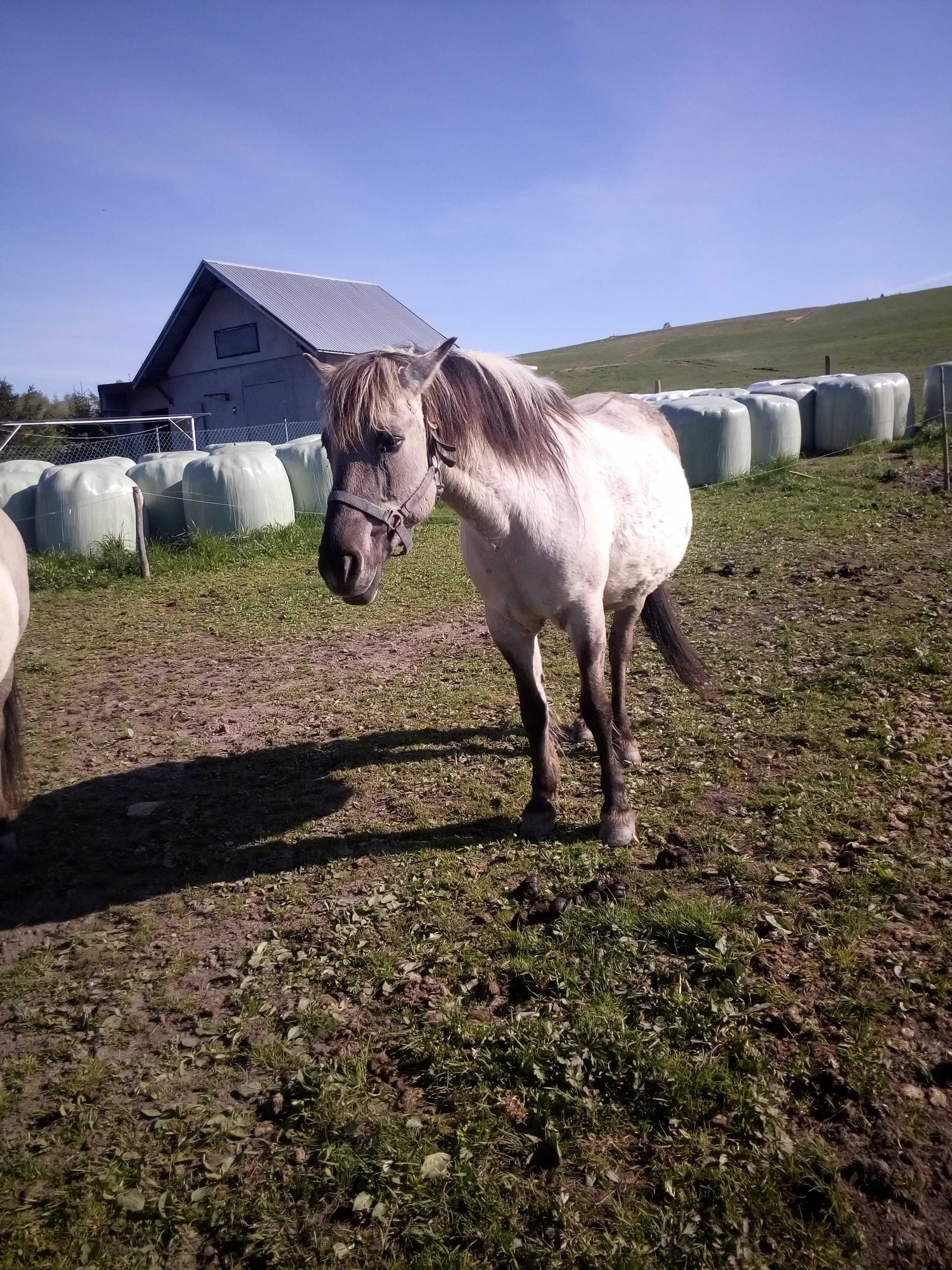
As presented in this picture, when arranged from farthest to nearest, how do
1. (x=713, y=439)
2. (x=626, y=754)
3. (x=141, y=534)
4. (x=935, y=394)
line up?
(x=935, y=394) → (x=713, y=439) → (x=141, y=534) → (x=626, y=754)

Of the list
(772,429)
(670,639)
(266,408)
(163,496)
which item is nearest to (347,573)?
(670,639)

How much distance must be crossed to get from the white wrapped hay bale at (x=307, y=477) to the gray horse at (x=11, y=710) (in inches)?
313

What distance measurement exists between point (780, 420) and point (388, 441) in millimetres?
14322

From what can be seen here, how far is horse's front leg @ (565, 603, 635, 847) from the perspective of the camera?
11.2 ft

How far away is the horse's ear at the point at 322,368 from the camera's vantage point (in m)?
2.83

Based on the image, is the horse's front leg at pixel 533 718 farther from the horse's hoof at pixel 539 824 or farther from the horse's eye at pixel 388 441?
the horse's eye at pixel 388 441

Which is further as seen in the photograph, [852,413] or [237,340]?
[237,340]

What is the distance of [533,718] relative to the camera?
3.72 metres

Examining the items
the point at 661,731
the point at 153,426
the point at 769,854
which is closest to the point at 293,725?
the point at 661,731

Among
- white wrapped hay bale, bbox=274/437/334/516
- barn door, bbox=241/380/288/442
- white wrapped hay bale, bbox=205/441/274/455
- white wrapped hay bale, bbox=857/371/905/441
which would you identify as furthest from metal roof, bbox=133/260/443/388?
white wrapped hay bale, bbox=857/371/905/441

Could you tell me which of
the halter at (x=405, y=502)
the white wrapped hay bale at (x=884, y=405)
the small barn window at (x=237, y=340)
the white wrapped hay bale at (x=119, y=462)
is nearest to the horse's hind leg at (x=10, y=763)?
the halter at (x=405, y=502)

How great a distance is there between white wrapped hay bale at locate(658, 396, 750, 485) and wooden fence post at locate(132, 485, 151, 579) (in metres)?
9.30

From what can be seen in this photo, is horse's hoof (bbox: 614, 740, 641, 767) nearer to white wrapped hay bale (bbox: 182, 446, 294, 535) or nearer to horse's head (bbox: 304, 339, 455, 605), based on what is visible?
horse's head (bbox: 304, 339, 455, 605)

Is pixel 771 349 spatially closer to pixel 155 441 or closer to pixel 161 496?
pixel 155 441
